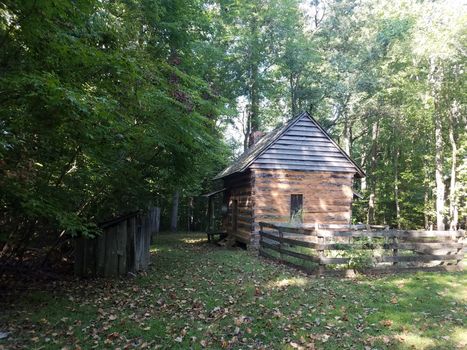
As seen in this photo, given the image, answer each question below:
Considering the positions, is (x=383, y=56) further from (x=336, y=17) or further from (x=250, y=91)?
(x=250, y=91)

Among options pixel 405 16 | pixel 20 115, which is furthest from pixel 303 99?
pixel 20 115

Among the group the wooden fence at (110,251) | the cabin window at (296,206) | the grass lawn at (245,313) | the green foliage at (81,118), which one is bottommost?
the grass lawn at (245,313)

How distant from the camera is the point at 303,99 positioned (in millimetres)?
31688

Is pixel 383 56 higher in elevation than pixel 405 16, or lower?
lower

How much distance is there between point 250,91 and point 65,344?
2883 cm

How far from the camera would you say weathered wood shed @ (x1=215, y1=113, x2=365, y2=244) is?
17297mm

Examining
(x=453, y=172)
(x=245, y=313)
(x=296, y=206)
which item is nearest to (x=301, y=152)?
(x=296, y=206)

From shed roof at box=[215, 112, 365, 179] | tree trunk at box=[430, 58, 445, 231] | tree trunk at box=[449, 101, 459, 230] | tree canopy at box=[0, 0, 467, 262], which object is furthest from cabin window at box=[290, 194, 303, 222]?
tree trunk at box=[449, 101, 459, 230]

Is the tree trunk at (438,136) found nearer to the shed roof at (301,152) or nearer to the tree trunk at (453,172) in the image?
the tree trunk at (453,172)

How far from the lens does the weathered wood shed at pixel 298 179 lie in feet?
56.7

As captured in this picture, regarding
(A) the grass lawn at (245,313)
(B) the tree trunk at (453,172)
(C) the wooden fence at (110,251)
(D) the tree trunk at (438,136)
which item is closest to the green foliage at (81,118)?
(C) the wooden fence at (110,251)

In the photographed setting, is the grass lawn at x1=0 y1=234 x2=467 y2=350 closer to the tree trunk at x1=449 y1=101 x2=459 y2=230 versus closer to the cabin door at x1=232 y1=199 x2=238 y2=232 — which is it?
the cabin door at x1=232 y1=199 x2=238 y2=232

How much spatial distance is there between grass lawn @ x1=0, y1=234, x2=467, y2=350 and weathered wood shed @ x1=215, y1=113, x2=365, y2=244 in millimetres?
7551

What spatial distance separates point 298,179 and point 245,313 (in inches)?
454
